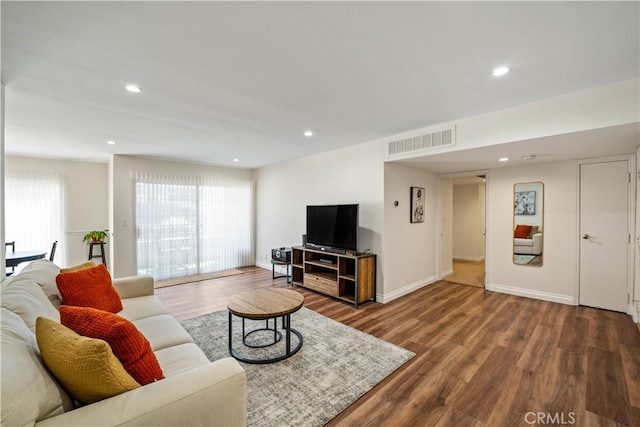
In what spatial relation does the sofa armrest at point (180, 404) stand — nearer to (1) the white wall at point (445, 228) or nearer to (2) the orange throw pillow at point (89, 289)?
→ (2) the orange throw pillow at point (89, 289)

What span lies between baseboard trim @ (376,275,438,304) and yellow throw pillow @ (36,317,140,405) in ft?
11.2

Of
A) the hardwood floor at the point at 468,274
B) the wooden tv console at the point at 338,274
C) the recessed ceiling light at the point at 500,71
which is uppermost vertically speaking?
the recessed ceiling light at the point at 500,71

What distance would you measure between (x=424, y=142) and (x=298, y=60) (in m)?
2.19

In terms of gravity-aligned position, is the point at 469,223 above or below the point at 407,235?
above

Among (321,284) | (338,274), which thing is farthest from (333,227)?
(321,284)

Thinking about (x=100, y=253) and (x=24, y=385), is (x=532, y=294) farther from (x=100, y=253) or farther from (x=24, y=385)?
(x=100, y=253)

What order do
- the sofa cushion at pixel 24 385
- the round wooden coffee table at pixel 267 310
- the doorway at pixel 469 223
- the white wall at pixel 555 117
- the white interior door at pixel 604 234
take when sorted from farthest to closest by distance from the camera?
the doorway at pixel 469 223 → the white interior door at pixel 604 234 → the round wooden coffee table at pixel 267 310 → the white wall at pixel 555 117 → the sofa cushion at pixel 24 385

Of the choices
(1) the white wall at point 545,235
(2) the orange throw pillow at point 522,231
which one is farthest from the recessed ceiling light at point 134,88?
(2) the orange throw pillow at point 522,231

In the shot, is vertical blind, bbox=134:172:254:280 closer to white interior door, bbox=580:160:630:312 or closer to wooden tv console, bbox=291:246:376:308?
wooden tv console, bbox=291:246:376:308

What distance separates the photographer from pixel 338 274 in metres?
4.08

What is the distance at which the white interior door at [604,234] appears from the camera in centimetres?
350

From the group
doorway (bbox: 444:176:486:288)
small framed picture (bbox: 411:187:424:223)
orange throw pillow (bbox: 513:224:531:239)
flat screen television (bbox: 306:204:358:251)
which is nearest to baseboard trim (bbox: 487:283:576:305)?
orange throw pillow (bbox: 513:224:531:239)

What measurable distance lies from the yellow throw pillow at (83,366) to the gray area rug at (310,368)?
1.01 meters

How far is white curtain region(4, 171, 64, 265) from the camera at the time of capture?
4.85 meters
